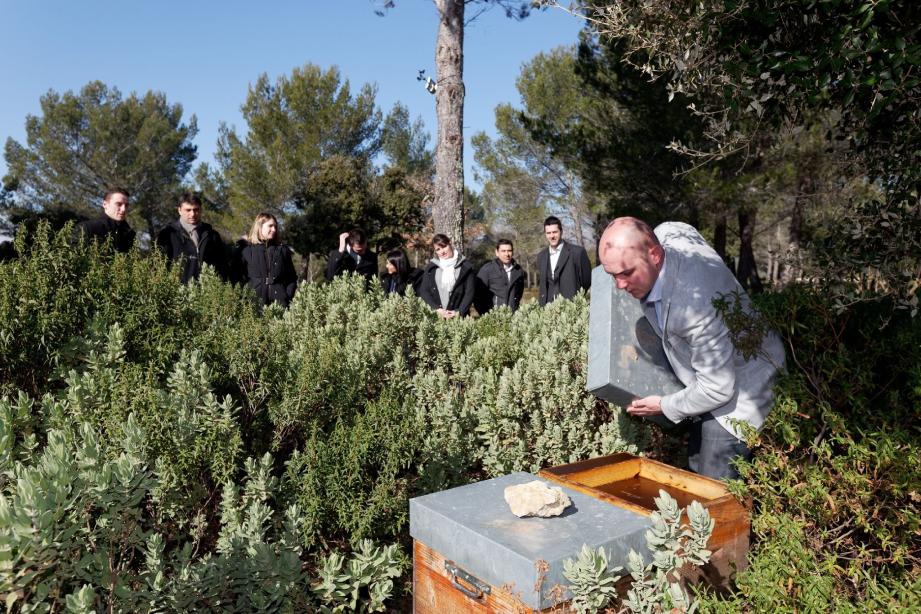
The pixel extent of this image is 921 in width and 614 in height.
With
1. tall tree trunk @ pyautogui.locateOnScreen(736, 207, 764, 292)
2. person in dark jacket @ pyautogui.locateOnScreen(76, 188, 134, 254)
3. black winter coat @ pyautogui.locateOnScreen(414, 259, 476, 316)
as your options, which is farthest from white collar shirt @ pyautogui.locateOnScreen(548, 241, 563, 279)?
tall tree trunk @ pyautogui.locateOnScreen(736, 207, 764, 292)

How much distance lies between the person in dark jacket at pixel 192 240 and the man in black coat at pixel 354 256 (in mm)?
1612

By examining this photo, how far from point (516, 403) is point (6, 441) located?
237 centimetres

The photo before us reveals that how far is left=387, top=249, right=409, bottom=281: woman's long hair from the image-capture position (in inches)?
315

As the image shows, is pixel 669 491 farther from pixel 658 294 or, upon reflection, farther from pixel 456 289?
pixel 456 289

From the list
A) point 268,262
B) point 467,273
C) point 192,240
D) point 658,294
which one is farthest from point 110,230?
point 658,294

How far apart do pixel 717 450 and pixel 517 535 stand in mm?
1226

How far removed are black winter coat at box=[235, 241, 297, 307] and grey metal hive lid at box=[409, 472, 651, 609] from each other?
547 centimetres

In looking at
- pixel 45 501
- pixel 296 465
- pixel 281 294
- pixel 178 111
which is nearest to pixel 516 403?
pixel 296 465

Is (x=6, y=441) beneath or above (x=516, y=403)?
above

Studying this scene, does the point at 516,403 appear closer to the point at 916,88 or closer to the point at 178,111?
the point at 916,88

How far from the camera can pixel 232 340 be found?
357 cm

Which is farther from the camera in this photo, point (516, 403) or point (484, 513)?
point (516, 403)

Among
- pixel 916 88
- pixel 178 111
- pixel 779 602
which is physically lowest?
pixel 779 602

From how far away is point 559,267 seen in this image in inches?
301
